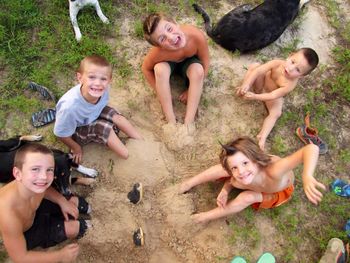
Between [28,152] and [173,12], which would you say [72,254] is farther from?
[173,12]

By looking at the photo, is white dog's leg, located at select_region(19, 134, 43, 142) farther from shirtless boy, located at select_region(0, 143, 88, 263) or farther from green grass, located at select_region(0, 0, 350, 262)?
shirtless boy, located at select_region(0, 143, 88, 263)

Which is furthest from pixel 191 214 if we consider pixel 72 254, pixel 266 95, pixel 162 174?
pixel 266 95

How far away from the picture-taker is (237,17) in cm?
390

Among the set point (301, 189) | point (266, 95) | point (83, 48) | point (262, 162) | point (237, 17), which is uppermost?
point (237, 17)

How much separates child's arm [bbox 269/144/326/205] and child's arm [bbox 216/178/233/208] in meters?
0.44

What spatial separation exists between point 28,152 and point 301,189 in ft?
7.38

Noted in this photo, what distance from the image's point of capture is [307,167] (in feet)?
8.12

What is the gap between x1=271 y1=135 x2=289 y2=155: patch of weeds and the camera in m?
3.60

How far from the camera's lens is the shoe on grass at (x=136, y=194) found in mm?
3121

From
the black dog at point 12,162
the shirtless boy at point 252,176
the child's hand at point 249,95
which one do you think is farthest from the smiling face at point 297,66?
the black dog at point 12,162

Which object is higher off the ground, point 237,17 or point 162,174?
point 237,17

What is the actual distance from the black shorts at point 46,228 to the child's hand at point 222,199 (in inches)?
46.3

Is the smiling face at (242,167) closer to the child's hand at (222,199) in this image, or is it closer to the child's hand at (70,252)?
the child's hand at (222,199)

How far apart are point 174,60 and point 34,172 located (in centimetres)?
154
